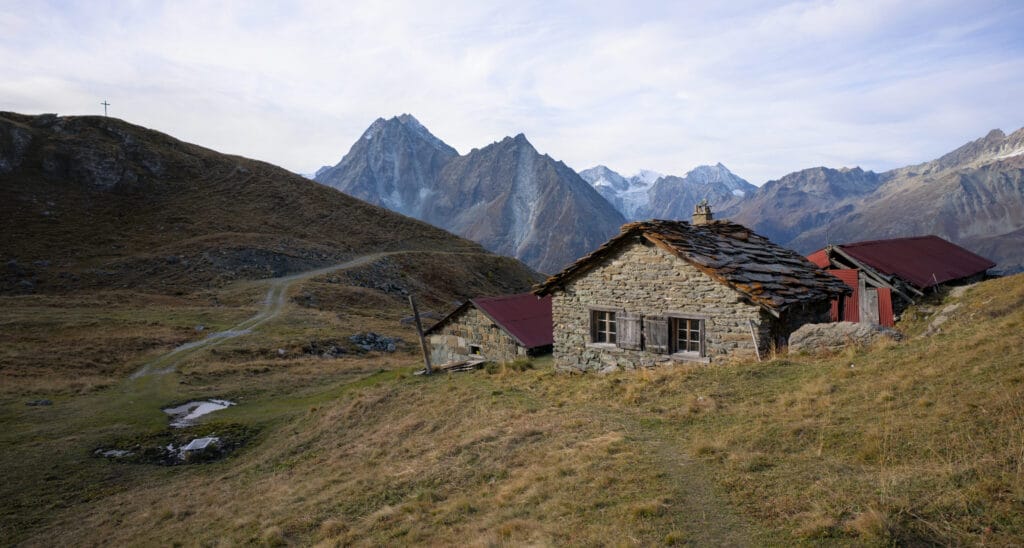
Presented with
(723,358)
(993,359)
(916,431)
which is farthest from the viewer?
(723,358)

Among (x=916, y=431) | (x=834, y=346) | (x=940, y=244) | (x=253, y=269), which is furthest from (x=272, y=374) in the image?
(x=940, y=244)

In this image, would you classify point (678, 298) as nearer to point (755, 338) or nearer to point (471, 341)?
point (755, 338)

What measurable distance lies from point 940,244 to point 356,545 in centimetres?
4191

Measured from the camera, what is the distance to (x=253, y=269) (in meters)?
59.7

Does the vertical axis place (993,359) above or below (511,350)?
above

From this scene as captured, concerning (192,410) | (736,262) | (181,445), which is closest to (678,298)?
(736,262)

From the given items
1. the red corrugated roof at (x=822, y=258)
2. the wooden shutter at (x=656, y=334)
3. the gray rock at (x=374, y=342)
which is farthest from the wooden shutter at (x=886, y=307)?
the gray rock at (x=374, y=342)

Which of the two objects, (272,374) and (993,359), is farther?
(272,374)

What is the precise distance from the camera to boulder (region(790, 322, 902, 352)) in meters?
13.9

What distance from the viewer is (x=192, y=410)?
2289 cm

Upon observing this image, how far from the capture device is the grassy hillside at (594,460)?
21.5 ft

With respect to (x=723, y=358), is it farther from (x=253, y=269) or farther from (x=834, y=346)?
(x=253, y=269)

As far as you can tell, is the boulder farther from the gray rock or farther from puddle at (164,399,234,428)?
the gray rock

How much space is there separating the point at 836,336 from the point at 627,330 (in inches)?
240
